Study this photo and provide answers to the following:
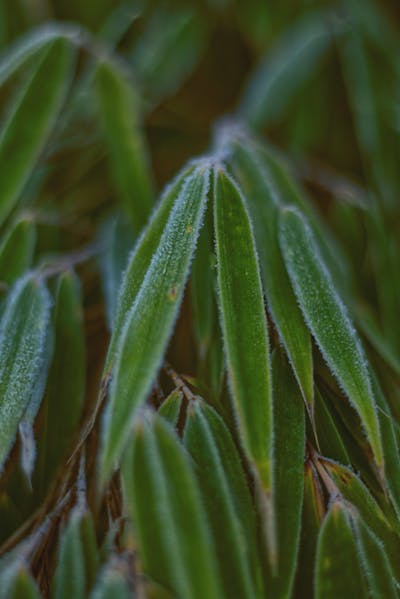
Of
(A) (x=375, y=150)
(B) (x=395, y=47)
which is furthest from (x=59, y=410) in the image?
(B) (x=395, y=47)

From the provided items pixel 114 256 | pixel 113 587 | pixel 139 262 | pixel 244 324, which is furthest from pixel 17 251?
pixel 113 587

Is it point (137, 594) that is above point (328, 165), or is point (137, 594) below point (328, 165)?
below

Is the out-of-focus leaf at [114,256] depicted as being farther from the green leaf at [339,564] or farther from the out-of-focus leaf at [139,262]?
the green leaf at [339,564]

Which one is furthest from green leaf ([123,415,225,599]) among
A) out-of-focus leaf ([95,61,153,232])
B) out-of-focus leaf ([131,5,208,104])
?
out-of-focus leaf ([131,5,208,104])

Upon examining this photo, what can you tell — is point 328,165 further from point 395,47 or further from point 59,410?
point 59,410

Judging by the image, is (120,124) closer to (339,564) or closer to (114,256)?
(114,256)

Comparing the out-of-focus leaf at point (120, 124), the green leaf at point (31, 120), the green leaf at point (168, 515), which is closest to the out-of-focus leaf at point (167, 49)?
the out-of-focus leaf at point (120, 124)

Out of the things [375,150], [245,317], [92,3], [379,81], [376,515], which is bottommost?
[376,515]
